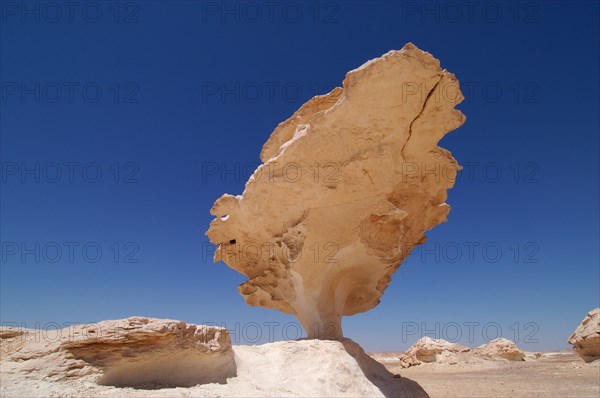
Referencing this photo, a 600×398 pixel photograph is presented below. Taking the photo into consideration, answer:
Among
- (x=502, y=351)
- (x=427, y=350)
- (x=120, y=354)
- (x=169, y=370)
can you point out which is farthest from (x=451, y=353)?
(x=120, y=354)

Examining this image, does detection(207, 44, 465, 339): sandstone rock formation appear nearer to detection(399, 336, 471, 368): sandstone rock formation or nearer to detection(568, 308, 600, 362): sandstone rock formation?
detection(568, 308, 600, 362): sandstone rock formation

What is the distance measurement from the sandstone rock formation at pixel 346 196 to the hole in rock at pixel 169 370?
2929 mm

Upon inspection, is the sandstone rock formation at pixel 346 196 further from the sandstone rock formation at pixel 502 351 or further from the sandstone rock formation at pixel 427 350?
the sandstone rock formation at pixel 502 351

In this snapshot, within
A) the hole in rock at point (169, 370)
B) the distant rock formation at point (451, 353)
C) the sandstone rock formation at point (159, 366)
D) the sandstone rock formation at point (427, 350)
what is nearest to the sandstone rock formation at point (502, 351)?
the distant rock formation at point (451, 353)

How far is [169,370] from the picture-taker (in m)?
5.34

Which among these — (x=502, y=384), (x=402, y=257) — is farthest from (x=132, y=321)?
(x=502, y=384)

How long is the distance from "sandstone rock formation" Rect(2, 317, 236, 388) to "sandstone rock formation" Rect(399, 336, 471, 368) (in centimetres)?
2384

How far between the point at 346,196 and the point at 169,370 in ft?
15.2

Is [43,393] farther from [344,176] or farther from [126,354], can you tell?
[344,176]

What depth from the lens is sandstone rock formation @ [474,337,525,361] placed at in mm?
28375

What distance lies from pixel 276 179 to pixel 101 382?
451 cm

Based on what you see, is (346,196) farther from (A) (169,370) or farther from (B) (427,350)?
(B) (427,350)

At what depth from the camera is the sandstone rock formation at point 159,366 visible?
4484 millimetres

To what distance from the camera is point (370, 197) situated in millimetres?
8453
